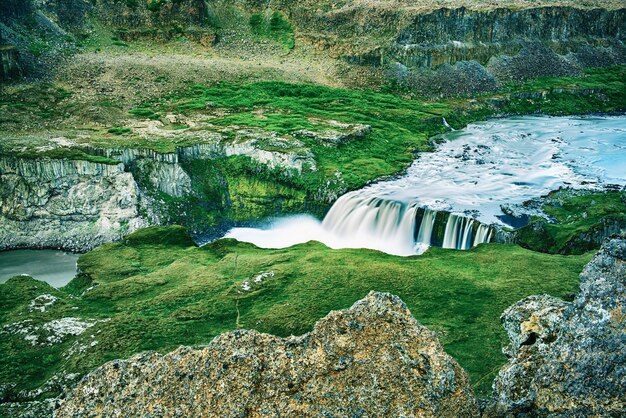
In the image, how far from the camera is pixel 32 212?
4266 cm

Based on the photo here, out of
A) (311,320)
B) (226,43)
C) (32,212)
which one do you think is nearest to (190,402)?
(311,320)

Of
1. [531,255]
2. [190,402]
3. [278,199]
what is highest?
[190,402]

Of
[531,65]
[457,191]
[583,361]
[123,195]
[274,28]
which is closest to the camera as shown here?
[583,361]

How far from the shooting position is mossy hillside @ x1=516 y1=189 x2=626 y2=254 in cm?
3309

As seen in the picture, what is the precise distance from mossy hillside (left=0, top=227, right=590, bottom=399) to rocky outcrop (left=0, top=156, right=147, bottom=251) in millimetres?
10356

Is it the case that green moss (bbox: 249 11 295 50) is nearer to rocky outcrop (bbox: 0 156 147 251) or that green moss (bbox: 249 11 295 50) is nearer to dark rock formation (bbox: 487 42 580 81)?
dark rock formation (bbox: 487 42 580 81)

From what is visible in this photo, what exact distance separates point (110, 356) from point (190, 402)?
466 inches

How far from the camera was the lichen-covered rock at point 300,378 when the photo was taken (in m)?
8.45

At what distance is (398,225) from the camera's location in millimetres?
41781

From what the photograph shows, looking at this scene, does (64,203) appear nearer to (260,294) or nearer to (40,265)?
(40,265)

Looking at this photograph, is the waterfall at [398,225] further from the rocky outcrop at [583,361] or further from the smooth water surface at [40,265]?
the rocky outcrop at [583,361]

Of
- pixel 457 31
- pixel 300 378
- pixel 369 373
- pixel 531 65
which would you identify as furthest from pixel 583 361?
pixel 531 65

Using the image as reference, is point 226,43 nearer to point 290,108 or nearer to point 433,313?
point 290,108

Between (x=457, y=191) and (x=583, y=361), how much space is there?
38838 millimetres
